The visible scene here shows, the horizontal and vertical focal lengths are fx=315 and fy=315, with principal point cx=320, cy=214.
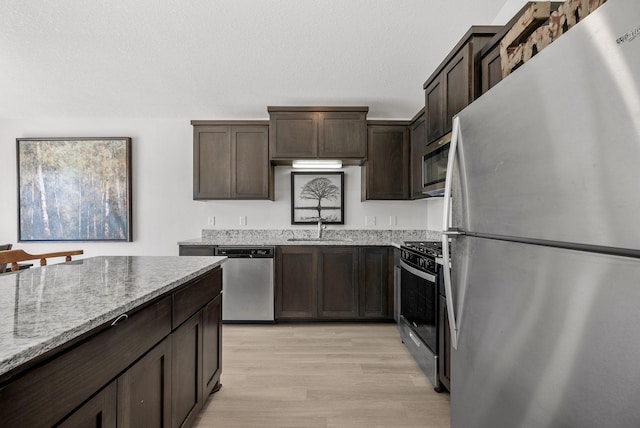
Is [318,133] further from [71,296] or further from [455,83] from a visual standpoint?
[71,296]

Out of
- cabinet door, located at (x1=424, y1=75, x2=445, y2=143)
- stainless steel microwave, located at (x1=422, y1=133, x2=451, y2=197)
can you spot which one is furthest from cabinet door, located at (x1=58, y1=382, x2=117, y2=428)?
cabinet door, located at (x1=424, y1=75, x2=445, y2=143)

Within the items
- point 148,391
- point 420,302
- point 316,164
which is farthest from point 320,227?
point 148,391

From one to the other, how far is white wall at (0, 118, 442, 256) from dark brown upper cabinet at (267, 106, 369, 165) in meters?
0.60

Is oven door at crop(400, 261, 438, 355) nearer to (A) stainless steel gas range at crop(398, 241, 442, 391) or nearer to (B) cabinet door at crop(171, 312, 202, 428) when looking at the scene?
(A) stainless steel gas range at crop(398, 241, 442, 391)

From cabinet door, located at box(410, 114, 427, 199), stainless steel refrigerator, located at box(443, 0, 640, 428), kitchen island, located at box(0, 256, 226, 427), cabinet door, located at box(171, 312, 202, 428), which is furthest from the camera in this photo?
cabinet door, located at box(410, 114, 427, 199)

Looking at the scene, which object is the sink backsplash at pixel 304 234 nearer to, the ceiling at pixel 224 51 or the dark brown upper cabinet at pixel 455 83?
the ceiling at pixel 224 51

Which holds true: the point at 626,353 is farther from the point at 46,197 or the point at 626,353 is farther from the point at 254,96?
the point at 46,197

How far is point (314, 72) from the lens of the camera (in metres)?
2.98

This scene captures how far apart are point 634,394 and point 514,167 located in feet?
1.92

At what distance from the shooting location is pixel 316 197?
430 centimetres

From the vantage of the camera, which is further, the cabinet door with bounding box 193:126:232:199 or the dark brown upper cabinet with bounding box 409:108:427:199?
the cabinet door with bounding box 193:126:232:199

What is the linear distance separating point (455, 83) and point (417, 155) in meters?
1.72

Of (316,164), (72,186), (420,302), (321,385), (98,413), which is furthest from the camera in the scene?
(72,186)

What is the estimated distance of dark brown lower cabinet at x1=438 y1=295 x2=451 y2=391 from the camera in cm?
206
